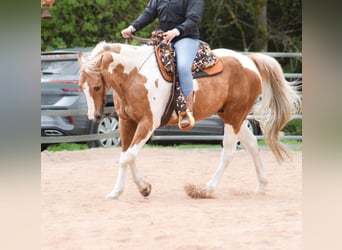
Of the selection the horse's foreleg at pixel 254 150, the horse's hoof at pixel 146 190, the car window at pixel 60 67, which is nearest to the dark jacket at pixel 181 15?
the horse's foreleg at pixel 254 150

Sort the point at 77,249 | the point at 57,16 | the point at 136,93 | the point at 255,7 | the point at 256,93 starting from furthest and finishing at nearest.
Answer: the point at 255,7, the point at 57,16, the point at 256,93, the point at 136,93, the point at 77,249

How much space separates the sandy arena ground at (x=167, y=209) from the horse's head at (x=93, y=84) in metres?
0.62

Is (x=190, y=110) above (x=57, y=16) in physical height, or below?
below

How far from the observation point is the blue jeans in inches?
155

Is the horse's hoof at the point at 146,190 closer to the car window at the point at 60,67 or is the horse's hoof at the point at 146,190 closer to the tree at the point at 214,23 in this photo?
the car window at the point at 60,67

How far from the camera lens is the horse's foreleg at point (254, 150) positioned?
4.41 metres

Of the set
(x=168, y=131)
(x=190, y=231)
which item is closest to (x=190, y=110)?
(x=190, y=231)

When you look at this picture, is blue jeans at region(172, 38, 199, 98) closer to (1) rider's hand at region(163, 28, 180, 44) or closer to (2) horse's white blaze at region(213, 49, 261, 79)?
(1) rider's hand at region(163, 28, 180, 44)

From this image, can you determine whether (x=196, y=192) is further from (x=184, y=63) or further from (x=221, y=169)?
(x=184, y=63)

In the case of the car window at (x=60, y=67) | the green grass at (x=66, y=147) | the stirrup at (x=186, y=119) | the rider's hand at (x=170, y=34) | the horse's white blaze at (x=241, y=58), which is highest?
the rider's hand at (x=170, y=34)
